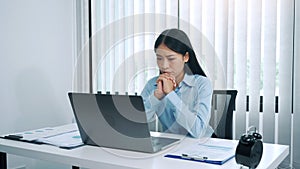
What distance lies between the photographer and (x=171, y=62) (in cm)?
176

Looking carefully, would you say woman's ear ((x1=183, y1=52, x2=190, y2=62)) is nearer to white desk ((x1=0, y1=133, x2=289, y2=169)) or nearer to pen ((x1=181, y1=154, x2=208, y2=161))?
white desk ((x1=0, y1=133, x2=289, y2=169))

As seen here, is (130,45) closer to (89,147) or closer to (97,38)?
(97,38)

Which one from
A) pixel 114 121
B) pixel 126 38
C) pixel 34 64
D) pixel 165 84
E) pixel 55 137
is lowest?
pixel 55 137

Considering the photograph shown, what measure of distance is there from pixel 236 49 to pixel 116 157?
53.0 inches

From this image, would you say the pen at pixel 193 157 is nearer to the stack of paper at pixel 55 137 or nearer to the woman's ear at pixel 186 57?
the stack of paper at pixel 55 137

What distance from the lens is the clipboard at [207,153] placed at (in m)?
1.23

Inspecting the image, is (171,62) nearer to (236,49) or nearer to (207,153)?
(207,153)

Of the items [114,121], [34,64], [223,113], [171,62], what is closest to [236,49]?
[223,113]

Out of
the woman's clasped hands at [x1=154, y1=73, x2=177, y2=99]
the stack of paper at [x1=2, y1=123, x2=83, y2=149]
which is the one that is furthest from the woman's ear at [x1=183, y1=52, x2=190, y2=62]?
the stack of paper at [x1=2, y1=123, x2=83, y2=149]

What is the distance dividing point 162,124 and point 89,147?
0.59 meters

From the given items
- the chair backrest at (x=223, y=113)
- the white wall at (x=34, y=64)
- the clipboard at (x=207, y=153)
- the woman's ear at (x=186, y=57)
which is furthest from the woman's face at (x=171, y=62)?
the white wall at (x=34, y=64)

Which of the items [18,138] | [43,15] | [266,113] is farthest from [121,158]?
[43,15]

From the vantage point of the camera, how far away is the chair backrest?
6.25 feet

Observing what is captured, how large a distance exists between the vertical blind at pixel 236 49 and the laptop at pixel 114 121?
0.85 metres
